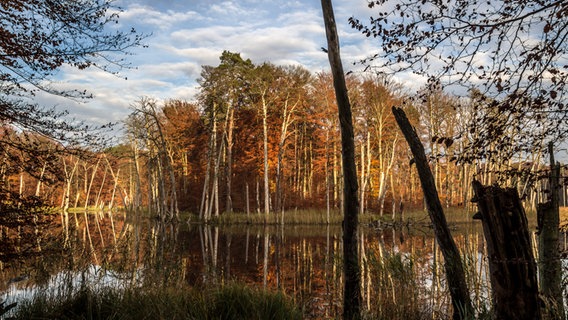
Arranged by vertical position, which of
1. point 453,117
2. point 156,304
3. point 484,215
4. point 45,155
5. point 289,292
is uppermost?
point 453,117

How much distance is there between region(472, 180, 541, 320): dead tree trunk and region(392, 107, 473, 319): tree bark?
3.54 feet

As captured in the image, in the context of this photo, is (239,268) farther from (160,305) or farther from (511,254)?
(511,254)

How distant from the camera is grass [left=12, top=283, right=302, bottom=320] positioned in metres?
5.89

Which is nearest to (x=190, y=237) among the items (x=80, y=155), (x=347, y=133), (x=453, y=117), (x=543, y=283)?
(x=80, y=155)

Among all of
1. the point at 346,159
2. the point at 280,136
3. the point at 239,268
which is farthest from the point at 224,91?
the point at 346,159

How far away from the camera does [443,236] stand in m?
5.86

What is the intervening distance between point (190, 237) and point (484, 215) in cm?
1905

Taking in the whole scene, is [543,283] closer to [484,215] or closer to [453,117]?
[484,215]

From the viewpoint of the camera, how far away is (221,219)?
29.4 metres

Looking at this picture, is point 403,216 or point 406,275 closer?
point 406,275

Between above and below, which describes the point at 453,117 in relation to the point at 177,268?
above

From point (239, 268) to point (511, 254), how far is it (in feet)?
32.8

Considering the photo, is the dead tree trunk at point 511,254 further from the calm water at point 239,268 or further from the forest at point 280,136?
the forest at point 280,136

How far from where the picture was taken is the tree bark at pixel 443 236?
5.62 m
